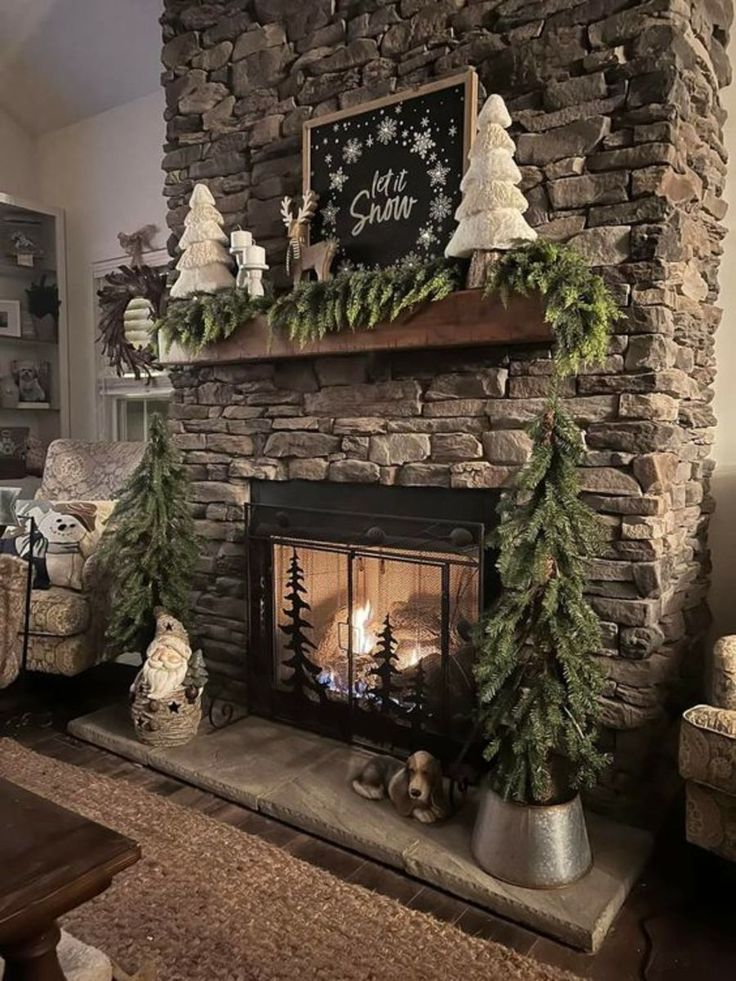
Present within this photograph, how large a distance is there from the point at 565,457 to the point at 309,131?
1.57 metres

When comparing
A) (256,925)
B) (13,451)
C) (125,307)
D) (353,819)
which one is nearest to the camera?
(256,925)

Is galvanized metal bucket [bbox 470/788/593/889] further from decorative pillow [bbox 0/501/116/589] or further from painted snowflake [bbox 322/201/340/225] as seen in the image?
decorative pillow [bbox 0/501/116/589]

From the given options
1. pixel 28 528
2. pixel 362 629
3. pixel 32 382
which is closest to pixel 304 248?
pixel 362 629

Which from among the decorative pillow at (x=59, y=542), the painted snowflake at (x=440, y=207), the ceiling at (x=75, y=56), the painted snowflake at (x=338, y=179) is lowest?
the decorative pillow at (x=59, y=542)

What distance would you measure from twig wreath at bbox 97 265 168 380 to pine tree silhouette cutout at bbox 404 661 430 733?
239cm

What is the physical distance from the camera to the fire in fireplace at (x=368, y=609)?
2.42 meters

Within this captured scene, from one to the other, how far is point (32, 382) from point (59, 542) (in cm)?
177

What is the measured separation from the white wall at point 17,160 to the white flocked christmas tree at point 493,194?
3.66m

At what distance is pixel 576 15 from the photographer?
6.97 feet

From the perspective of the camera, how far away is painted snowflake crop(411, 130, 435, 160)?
2383 mm

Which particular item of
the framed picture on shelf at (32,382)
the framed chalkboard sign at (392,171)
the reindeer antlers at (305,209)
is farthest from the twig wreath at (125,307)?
the framed chalkboard sign at (392,171)

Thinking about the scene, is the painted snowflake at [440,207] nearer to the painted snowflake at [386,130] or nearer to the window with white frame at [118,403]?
the painted snowflake at [386,130]

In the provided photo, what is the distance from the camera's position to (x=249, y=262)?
2.67 meters

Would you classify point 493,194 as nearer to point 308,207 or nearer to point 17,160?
point 308,207
